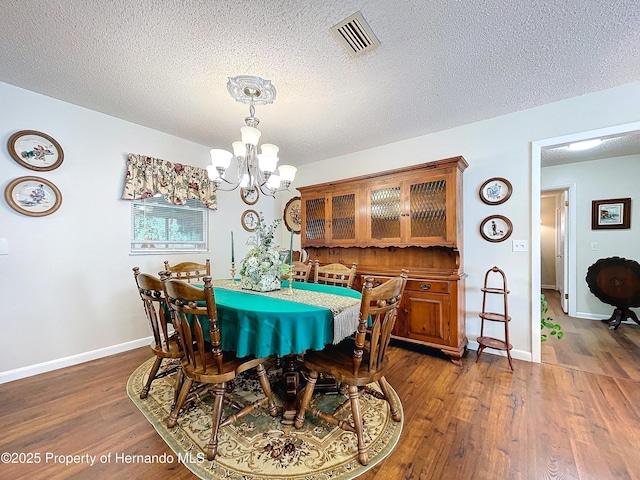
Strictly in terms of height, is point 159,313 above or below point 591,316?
above

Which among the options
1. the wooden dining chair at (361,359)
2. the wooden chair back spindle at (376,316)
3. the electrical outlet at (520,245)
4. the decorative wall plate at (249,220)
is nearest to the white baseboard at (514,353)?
the electrical outlet at (520,245)

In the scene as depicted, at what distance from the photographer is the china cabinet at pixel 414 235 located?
2.59 metres

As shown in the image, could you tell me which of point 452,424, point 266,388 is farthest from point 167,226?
point 452,424

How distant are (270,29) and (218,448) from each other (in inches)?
97.7

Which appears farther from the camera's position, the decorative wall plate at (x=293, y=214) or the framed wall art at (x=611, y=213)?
the decorative wall plate at (x=293, y=214)

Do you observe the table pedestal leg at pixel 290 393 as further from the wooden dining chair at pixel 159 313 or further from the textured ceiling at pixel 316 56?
the textured ceiling at pixel 316 56

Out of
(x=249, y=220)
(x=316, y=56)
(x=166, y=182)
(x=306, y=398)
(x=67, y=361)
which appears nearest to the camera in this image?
(x=306, y=398)

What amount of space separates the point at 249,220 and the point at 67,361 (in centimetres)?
250

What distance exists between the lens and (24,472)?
4.27ft

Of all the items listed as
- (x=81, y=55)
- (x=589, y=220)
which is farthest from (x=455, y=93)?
(x=589, y=220)

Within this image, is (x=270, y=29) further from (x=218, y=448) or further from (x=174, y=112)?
(x=218, y=448)

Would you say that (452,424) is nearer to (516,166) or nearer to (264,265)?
(264,265)

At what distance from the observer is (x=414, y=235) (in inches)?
112

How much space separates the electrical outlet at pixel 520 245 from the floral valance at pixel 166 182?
356cm
